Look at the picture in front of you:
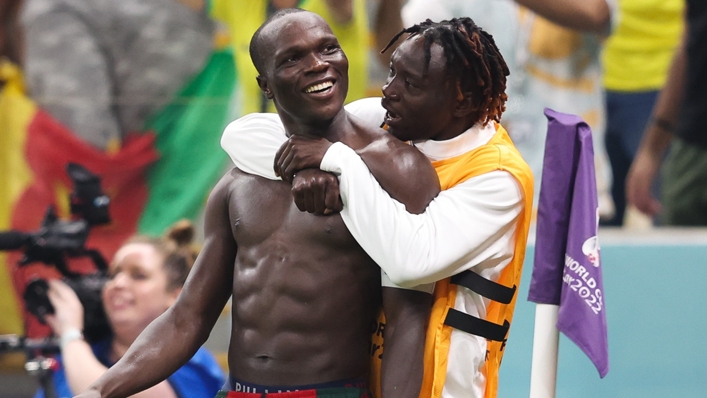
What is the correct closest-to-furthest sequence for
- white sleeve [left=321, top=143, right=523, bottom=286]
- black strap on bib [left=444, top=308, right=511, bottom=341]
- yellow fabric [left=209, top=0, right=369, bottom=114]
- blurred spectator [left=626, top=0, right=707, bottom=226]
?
white sleeve [left=321, top=143, right=523, bottom=286] → black strap on bib [left=444, top=308, right=511, bottom=341] → yellow fabric [left=209, top=0, right=369, bottom=114] → blurred spectator [left=626, top=0, right=707, bottom=226]

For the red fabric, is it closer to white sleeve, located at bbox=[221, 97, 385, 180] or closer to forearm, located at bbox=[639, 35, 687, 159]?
white sleeve, located at bbox=[221, 97, 385, 180]

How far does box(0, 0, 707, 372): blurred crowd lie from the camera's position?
340 centimetres

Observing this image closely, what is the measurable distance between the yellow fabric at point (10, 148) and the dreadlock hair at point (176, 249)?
0.45 m

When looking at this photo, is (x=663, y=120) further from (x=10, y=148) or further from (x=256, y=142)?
(x=10, y=148)

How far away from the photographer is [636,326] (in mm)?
3355

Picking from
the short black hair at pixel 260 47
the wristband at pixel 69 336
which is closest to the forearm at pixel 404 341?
the short black hair at pixel 260 47

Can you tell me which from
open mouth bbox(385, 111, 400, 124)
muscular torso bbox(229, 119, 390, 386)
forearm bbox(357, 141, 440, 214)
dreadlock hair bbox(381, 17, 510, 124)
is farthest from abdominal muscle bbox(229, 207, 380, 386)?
dreadlock hair bbox(381, 17, 510, 124)

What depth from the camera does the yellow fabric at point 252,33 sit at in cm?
329

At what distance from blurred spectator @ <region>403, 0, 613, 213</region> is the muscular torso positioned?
1.61 meters

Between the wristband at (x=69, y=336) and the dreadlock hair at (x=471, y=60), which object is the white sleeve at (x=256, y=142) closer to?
the dreadlock hair at (x=471, y=60)

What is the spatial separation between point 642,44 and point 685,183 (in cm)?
50

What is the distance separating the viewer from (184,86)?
3.49m

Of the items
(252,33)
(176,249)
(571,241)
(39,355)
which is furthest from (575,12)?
(39,355)

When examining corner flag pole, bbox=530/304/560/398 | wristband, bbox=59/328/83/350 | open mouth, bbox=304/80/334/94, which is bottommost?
wristband, bbox=59/328/83/350
